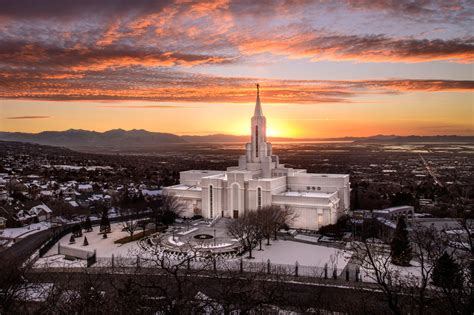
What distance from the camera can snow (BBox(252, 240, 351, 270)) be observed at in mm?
29359

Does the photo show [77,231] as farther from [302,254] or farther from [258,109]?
[258,109]

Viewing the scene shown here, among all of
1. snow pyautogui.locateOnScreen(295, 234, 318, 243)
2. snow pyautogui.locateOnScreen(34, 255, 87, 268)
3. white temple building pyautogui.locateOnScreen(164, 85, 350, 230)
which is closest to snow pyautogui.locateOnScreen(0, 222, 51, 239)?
snow pyautogui.locateOnScreen(34, 255, 87, 268)

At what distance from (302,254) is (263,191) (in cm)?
1274

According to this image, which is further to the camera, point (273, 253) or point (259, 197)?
point (259, 197)

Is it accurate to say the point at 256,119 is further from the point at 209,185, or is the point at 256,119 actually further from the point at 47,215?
the point at 47,215

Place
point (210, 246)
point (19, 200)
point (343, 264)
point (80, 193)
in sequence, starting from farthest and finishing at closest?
point (80, 193) < point (19, 200) < point (210, 246) < point (343, 264)

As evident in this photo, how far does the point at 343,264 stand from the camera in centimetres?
2856

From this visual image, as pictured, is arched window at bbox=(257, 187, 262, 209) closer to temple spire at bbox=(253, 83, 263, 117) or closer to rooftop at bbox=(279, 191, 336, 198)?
rooftop at bbox=(279, 191, 336, 198)

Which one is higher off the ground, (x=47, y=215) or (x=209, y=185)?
(x=209, y=185)

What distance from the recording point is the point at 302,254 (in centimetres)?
3186

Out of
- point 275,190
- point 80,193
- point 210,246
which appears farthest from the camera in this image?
point 80,193

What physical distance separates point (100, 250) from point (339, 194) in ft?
90.3

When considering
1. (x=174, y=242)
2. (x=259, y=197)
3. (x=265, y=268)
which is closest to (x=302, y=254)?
(x=265, y=268)

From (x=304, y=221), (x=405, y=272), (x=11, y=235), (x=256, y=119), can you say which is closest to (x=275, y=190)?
(x=304, y=221)
